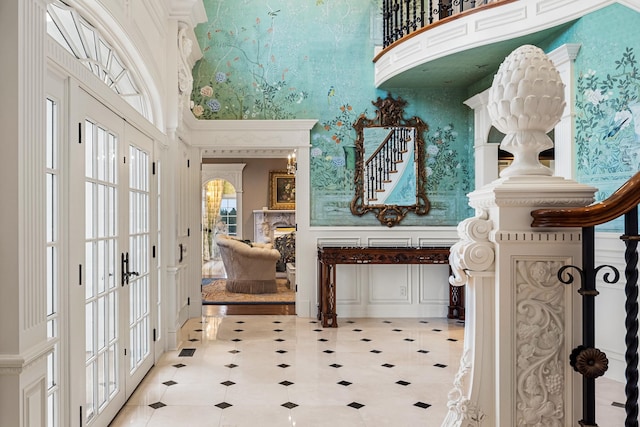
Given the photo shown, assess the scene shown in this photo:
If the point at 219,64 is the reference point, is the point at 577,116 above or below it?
A: below

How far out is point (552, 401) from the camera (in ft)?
4.27

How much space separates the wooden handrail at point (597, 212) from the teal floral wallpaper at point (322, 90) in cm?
491

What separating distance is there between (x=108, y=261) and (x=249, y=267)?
4.88 metres

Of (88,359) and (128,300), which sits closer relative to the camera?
(88,359)

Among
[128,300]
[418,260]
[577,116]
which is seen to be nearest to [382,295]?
[418,260]

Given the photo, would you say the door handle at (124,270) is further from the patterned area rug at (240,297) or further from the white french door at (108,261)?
the patterned area rug at (240,297)

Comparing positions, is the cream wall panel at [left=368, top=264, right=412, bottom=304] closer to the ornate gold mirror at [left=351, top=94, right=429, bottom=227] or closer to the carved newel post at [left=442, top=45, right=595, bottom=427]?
the ornate gold mirror at [left=351, top=94, right=429, bottom=227]

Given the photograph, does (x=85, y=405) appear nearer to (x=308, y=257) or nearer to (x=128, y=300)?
(x=128, y=300)

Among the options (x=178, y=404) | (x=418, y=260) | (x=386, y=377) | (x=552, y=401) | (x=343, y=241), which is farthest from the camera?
(x=343, y=241)

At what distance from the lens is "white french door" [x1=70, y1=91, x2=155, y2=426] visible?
2.54 meters

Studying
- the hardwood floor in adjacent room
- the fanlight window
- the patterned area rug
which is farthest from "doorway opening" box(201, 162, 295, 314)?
the fanlight window

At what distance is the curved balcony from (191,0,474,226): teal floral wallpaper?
1.03ft

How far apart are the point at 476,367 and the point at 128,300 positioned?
106 inches

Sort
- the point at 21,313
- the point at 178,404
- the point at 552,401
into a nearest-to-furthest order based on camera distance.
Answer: the point at 552,401 → the point at 21,313 → the point at 178,404
